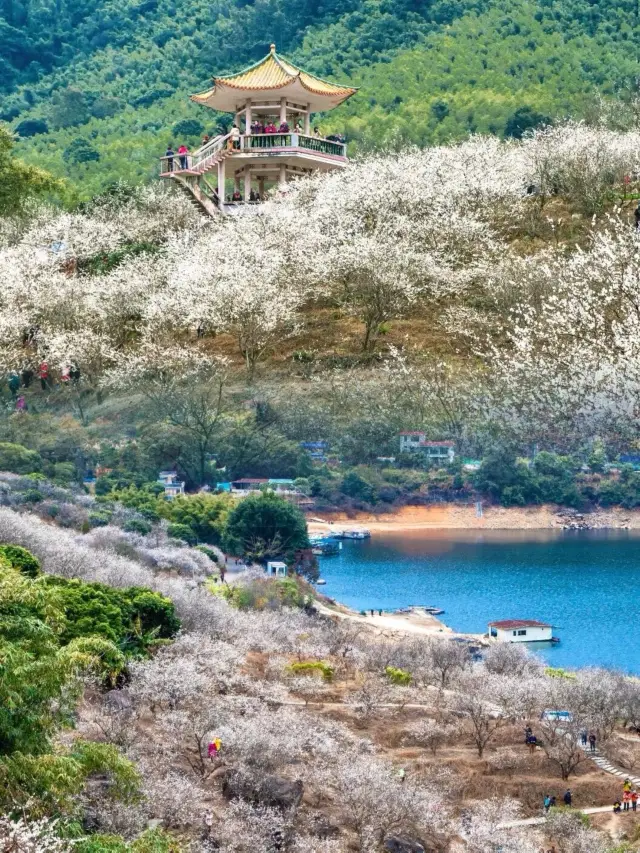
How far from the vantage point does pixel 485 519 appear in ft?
170

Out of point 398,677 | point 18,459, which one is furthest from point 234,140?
point 398,677

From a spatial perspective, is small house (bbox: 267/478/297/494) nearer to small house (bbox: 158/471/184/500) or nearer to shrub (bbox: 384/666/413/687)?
small house (bbox: 158/471/184/500)

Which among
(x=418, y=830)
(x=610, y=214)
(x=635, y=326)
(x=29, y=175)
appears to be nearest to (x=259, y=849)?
(x=418, y=830)

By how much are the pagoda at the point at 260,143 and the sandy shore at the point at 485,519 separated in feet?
60.7

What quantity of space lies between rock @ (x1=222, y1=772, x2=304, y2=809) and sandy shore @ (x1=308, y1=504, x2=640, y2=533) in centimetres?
2653

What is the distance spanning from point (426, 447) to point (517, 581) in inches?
256

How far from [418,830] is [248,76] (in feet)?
158

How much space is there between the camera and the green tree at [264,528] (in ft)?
145

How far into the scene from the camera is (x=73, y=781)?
17953 mm

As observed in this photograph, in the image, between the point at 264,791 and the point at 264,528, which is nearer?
the point at 264,791

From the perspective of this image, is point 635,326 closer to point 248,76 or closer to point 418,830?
point 418,830

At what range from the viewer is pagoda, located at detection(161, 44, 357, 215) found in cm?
6266

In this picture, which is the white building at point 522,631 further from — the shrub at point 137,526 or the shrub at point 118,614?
the shrub at point 118,614

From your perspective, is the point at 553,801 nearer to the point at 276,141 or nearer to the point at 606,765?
the point at 606,765
